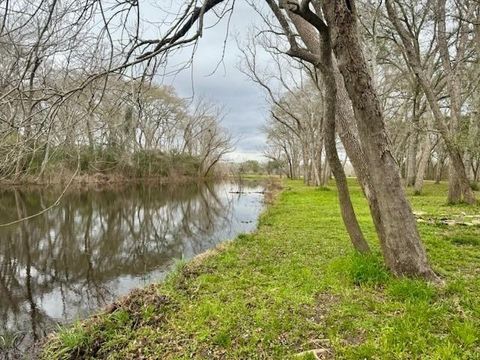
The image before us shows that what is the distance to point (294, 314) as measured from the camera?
406 centimetres

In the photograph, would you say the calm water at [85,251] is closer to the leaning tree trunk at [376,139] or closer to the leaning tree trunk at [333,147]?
the leaning tree trunk at [333,147]

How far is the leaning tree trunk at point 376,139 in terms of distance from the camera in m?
4.21

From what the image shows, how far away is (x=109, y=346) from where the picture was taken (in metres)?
4.30

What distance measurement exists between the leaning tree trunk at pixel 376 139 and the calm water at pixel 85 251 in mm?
5241

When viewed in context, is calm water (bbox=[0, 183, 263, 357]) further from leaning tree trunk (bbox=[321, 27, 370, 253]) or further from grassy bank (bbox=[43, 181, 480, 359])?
leaning tree trunk (bbox=[321, 27, 370, 253])

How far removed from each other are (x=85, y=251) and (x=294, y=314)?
8.26 metres

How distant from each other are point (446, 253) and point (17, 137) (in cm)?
663

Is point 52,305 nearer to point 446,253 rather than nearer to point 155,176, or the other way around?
point 446,253

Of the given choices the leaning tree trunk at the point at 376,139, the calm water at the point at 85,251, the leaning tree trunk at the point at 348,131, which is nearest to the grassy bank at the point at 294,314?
the leaning tree trunk at the point at 376,139

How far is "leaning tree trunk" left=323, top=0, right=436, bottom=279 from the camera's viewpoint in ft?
13.8

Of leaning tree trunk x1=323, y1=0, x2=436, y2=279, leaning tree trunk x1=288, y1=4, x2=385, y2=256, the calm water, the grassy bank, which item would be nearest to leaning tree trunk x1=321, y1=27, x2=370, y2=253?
leaning tree trunk x1=288, y1=4, x2=385, y2=256

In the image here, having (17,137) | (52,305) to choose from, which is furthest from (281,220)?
(17,137)

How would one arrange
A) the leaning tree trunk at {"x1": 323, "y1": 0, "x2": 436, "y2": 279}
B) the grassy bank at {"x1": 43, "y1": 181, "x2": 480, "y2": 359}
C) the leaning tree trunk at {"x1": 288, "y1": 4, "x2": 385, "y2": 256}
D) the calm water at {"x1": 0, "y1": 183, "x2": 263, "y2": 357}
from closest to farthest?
the grassy bank at {"x1": 43, "y1": 181, "x2": 480, "y2": 359} < the leaning tree trunk at {"x1": 323, "y1": 0, "x2": 436, "y2": 279} < the leaning tree trunk at {"x1": 288, "y1": 4, "x2": 385, "y2": 256} < the calm water at {"x1": 0, "y1": 183, "x2": 263, "y2": 357}

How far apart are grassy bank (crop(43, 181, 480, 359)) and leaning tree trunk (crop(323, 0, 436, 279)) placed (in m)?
0.35
